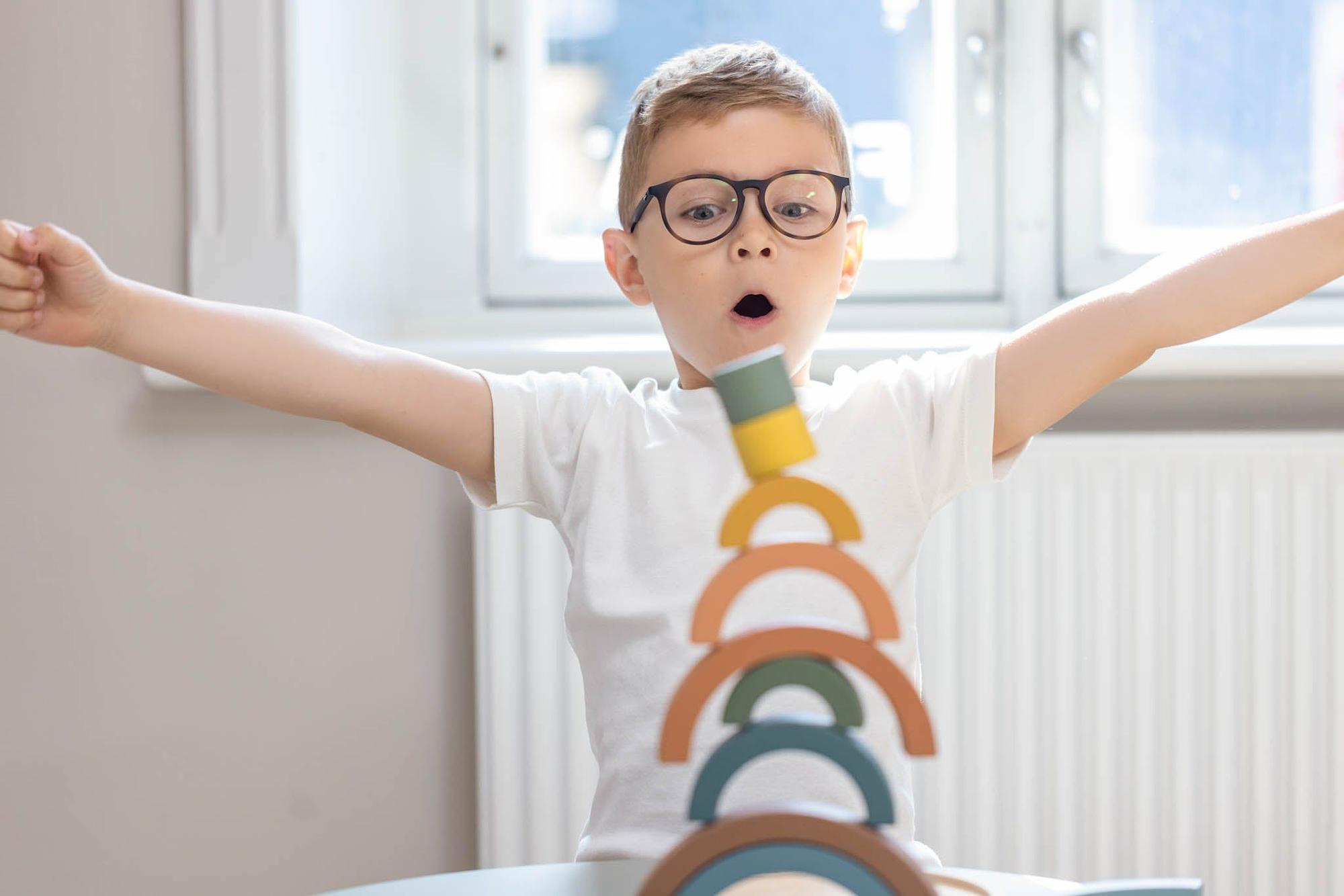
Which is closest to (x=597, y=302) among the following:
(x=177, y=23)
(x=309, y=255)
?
(x=309, y=255)

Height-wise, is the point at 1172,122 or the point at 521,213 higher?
the point at 1172,122

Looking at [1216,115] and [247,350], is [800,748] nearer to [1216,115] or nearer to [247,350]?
[247,350]

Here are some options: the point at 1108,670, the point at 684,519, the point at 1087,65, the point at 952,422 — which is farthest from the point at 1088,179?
the point at 684,519

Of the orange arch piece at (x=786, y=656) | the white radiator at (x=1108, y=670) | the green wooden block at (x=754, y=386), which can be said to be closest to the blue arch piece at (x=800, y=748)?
the orange arch piece at (x=786, y=656)

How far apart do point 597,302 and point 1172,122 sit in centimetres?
81

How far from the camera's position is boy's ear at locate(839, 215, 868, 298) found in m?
1.11

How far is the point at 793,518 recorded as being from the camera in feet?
3.32

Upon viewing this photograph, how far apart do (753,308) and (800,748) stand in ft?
1.84

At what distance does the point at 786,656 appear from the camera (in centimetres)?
51

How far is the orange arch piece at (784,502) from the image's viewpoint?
53 cm

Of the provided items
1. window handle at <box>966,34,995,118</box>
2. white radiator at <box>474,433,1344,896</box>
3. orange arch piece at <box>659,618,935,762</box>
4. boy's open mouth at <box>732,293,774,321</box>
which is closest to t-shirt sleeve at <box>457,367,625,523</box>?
boy's open mouth at <box>732,293,774,321</box>

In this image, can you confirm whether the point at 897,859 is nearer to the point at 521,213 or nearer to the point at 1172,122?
the point at 521,213

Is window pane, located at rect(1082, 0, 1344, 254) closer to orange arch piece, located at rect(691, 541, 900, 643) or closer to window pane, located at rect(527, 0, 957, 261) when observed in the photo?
window pane, located at rect(527, 0, 957, 261)

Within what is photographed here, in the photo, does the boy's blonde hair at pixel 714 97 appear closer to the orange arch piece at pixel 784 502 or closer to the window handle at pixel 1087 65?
the orange arch piece at pixel 784 502
